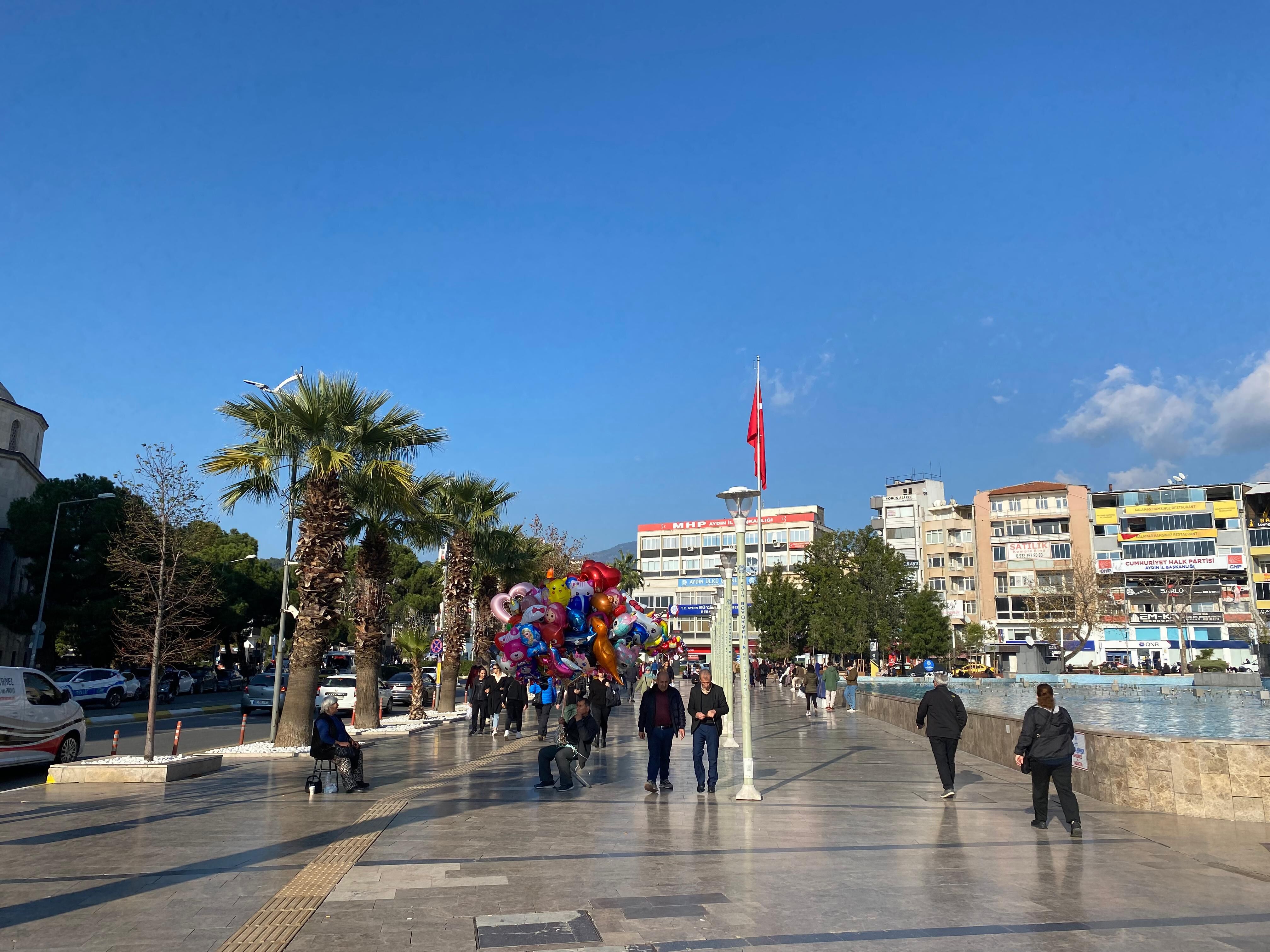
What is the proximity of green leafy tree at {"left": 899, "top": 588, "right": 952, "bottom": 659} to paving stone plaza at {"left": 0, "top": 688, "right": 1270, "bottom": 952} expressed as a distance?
43.7m

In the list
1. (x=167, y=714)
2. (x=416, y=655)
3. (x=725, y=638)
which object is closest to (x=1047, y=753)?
(x=725, y=638)

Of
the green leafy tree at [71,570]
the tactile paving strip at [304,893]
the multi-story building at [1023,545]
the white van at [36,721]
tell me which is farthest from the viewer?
the multi-story building at [1023,545]

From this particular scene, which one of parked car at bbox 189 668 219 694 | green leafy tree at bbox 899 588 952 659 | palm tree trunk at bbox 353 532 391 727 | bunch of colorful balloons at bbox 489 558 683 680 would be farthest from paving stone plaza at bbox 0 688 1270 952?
green leafy tree at bbox 899 588 952 659

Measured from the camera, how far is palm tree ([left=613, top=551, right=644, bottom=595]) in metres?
80.7

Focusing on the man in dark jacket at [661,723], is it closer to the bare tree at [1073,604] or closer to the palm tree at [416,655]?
the palm tree at [416,655]

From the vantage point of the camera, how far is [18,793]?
40.6 feet

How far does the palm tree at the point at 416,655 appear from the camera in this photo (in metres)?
25.7

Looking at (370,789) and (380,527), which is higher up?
(380,527)

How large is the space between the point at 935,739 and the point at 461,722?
17.6 meters

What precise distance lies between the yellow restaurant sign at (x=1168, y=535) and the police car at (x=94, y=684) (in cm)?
7247

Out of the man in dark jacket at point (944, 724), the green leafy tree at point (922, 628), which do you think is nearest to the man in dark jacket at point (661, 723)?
the man in dark jacket at point (944, 724)

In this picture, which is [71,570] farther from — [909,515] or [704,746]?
[909,515]

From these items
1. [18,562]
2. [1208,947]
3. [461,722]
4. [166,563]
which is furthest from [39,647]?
[1208,947]

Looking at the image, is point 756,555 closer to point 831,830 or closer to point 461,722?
point 461,722
